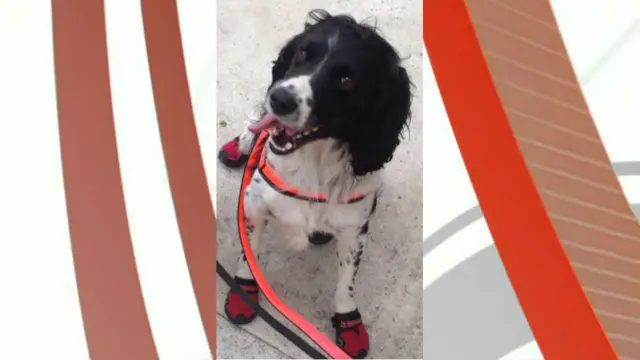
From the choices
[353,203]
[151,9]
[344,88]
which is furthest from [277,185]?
[151,9]

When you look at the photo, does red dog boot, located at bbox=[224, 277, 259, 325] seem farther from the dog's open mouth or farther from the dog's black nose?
the dog's black nose

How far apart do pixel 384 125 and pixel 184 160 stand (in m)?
0.36

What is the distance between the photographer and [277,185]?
0.94m

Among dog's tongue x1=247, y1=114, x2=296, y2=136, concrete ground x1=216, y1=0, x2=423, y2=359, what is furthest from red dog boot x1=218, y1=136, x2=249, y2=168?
dog's tongue x1=247, y1=114, x2=296, y2=136

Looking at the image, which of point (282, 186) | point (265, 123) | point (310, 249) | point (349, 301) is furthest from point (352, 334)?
point (265, 123)

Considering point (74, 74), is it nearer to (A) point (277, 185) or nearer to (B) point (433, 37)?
(A) point (277, 185)

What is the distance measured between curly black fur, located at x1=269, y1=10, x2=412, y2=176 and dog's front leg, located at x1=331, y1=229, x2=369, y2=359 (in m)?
0.16

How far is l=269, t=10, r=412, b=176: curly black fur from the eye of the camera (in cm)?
77

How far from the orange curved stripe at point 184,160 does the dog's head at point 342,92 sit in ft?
0.63

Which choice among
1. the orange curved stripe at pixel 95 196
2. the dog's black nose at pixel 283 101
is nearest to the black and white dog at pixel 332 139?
the dog's black nose at pixel 283 101

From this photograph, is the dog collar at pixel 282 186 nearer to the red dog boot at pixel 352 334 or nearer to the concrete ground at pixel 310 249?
the concrete ground at pixel 310 249

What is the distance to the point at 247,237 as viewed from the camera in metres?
1.00

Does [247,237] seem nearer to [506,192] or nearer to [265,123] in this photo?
[265,123]

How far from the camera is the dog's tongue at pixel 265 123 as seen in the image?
2.65ft
